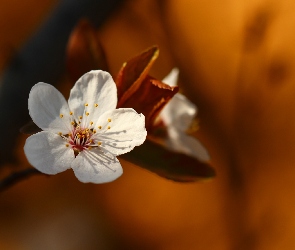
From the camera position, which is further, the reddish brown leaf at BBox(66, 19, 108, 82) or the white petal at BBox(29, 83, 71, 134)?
the reddish brown leaf at BBox(66, 19, 108, 82)

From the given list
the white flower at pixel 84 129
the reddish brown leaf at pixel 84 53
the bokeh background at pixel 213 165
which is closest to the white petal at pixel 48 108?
the white flower at pixel 84 129

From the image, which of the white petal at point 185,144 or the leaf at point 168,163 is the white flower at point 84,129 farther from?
the white petal at point 185,144

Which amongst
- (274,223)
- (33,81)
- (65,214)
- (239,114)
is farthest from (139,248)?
(33,81)

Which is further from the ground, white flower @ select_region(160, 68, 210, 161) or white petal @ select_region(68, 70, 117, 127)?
white petal @ select_region(68, 70, 117, 127)

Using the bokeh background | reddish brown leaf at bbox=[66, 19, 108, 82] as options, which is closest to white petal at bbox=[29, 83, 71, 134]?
reddish brown leaf at bbox=[66, 19, 108, 82]

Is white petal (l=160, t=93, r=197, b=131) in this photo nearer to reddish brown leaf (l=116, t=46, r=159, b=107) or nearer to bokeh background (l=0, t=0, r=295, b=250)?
reddish brown leaf (l=116, t=46, r=159, b=107)

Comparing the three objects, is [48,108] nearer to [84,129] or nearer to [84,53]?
[84,129]
